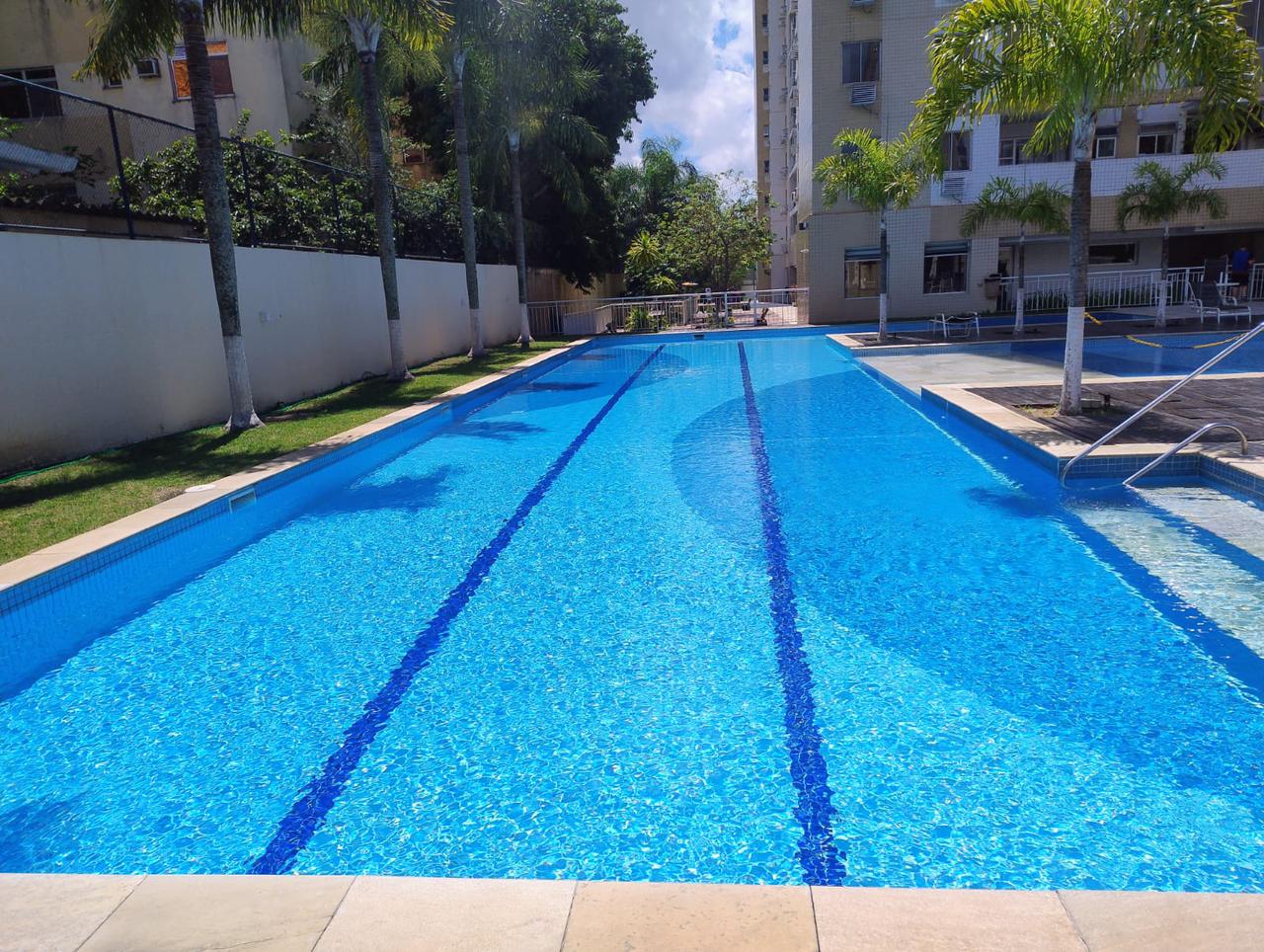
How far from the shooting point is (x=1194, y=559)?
19.0ft

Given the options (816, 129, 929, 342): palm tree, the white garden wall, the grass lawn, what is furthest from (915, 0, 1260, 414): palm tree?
(816, 129, 929, 342): palm tree

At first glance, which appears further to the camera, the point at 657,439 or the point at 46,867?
the point at 657,439

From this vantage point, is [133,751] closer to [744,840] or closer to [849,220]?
[744,840]

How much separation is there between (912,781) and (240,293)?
1270 cm

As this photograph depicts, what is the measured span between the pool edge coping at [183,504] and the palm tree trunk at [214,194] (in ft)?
5.57

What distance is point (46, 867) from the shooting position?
10.5ft

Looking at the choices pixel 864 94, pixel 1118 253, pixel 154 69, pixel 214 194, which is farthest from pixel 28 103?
pixel 1118 253

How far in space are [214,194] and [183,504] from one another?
5308 mm

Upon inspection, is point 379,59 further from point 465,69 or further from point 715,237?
point 715,237

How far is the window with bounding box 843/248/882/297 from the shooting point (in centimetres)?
2725

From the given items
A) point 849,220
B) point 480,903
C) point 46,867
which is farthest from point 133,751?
point 849,220

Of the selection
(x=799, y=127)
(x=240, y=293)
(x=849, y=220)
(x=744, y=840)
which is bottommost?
(x=744, y=840)

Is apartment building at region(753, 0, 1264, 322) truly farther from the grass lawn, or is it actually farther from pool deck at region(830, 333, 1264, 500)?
the grass lawn

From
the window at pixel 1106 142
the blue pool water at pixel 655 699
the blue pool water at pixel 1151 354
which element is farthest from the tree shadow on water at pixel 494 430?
the window at pixel 1106 142
